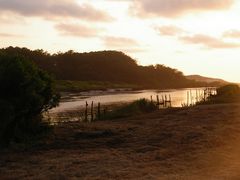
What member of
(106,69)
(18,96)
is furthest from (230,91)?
(106,69)

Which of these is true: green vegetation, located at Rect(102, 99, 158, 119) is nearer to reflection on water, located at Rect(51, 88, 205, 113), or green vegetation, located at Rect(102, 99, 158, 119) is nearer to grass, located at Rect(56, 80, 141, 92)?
reflection on water, located at Rect(51, 88, 205, 113)

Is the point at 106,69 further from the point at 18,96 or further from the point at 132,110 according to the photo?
the point at 18,96

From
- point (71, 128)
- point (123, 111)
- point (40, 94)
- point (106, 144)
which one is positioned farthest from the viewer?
point (123, 111)

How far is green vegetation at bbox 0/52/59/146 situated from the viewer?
19567 mm

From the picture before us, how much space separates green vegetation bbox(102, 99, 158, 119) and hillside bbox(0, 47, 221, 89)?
268 feet

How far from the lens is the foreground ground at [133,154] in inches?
542

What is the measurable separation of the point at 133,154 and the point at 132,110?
70.8 feet

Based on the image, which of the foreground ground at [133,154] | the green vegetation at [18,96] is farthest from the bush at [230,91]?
the green vegetation at [18,96]

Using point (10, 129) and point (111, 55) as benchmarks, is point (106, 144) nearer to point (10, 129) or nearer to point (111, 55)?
point (10, 129)

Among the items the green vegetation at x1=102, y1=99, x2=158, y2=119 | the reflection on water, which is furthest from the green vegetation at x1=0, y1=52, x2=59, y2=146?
the reflection on water

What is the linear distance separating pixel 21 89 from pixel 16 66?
0.91m

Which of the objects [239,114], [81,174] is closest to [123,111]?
[239,114]

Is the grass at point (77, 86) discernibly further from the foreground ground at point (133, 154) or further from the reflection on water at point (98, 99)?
the foreground ground at point (133, 154)

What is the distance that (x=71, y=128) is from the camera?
24.6 meters
